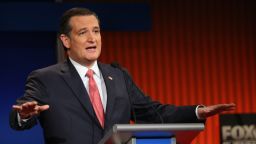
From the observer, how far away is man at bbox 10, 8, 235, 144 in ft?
7.89

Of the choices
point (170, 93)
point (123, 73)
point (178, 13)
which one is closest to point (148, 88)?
point (170, 93)

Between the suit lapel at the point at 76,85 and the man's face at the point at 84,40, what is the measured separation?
63mm

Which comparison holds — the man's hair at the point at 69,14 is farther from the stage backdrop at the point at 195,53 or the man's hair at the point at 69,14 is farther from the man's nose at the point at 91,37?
the stage backdrop at the point at 195,53

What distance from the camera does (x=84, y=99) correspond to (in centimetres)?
244

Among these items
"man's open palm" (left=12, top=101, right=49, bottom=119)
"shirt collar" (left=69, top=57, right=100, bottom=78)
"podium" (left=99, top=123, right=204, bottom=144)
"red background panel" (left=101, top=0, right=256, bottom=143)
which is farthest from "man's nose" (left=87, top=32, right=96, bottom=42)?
"red background panel" (left=101, top=0, right=256, bottom=143)

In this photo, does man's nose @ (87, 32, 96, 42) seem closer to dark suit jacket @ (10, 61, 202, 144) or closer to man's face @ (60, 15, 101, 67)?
man's face @ (60, 15, 101, 67)

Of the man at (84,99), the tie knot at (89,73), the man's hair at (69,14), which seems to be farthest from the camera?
the man's hair at (69,14)

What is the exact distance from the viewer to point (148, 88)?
5316 millimetres

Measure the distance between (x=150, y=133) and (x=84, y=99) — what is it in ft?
2.02

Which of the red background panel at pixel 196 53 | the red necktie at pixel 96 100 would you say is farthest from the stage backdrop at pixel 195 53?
the red necktie at pixel 96 100

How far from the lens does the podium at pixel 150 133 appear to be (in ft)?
6.02

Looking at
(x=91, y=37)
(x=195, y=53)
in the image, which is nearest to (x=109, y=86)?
(x=91, y=37)

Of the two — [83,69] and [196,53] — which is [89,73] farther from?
[196,53]

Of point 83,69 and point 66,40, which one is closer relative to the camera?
point 83,69
